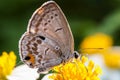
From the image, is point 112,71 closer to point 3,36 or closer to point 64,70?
point 3,36

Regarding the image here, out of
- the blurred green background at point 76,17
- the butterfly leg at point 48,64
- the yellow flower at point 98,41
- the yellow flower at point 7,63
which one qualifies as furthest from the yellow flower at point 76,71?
the yellow flower at point 98,41

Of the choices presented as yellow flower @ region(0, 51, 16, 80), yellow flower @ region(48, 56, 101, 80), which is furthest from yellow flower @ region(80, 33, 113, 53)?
yellow flower @ region(48, 56, 101, 80)

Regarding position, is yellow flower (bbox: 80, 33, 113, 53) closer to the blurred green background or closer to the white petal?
the blurred green background

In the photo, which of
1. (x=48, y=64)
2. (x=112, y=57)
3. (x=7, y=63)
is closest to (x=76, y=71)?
(x=48, y=64)

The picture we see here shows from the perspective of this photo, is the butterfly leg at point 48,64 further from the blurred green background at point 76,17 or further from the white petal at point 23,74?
the blurred green background at point 76,17

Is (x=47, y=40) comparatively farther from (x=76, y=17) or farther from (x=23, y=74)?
(x=76, y=17)

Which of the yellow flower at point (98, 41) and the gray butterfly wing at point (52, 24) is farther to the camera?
the yellow flower at point (98, 41)

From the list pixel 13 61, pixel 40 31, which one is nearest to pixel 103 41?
pixel 13 61
